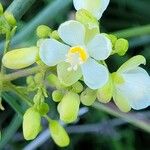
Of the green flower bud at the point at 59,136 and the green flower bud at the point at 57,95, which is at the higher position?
the green flower bud at the point at 57,95

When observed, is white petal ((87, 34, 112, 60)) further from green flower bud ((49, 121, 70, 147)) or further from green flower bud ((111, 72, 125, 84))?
green flower bud ((49, 121, 70, 147))

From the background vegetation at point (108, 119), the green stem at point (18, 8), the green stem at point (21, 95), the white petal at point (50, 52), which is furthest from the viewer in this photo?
the background vegetation at point (108, 119)

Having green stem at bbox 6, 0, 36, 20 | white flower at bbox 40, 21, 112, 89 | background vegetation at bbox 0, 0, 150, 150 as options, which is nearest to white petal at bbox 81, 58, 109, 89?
white flower at bbox 40, 21, 112, 89

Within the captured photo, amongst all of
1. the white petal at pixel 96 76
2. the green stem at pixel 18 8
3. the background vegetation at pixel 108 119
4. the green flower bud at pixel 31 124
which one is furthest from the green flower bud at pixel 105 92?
the background vegetation at pixel 108 119

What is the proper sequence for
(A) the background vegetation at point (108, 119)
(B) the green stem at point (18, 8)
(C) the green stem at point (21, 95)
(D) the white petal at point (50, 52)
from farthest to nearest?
(A) the background vegetation at point (108, 119) → (B) the green stem at point (18, 8) → (C) the green stem at point (21, 95) → (D) the white petal at point (50, 52)

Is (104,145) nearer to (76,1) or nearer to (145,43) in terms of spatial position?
(145,43)

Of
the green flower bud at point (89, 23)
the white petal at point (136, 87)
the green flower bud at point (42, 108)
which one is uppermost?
the green flower bud at point (89, 23)

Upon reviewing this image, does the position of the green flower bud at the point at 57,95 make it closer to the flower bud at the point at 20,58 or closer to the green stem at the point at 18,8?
the flower bud at the point at 20,58

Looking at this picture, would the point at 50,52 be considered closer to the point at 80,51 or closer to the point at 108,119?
the point at 80,51
